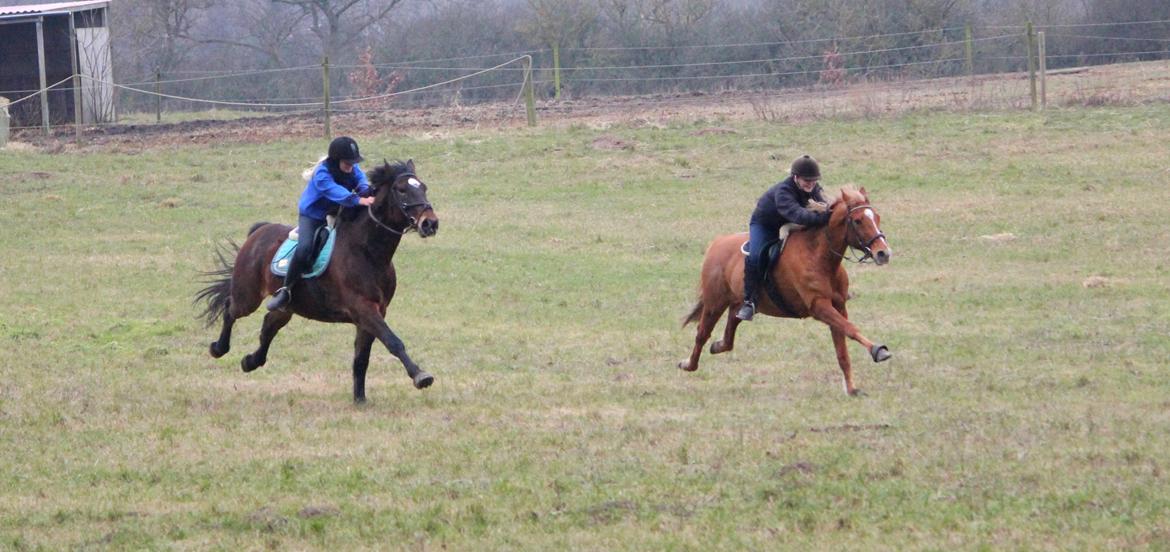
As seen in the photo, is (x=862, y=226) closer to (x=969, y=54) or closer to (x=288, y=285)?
(x=288, y=285)

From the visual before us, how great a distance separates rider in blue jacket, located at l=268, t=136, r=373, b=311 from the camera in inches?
428

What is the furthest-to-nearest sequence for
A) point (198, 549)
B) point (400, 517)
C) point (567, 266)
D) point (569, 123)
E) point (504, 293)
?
point (569, 123), point (567, 266), point (504, 293), point (400, 517), point (198, 549)

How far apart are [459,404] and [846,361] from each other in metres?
3.00

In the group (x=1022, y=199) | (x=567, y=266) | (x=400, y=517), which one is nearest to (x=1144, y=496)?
(x=400, y=517)

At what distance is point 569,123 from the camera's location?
32781 millimetres

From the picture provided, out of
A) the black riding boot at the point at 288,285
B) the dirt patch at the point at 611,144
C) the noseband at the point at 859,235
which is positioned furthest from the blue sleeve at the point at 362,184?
the dirt patch at the point at 611,144

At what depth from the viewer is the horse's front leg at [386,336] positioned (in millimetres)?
10203

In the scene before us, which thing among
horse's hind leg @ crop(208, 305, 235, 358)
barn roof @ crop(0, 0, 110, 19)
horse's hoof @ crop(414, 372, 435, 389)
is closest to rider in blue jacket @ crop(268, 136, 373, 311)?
horse's hind leg @ crop(208, 305, 235, 358)

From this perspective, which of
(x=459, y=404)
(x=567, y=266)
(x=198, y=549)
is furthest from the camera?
(x=567, y=266)

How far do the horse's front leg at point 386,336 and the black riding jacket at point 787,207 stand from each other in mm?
3075

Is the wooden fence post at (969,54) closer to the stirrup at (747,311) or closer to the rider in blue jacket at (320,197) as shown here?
the stirrup at (747,311)

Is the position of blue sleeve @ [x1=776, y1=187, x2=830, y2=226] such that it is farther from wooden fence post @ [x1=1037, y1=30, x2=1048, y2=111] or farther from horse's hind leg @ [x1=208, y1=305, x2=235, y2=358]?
wooden fence post @ [x1=1037, y1=30, x2=1048, y2=111]

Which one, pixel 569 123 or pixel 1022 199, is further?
pixel 569 123

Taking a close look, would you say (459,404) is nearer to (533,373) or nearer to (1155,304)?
(533,373)
